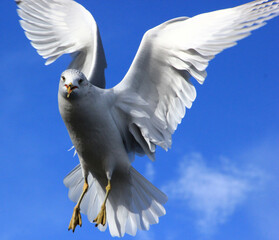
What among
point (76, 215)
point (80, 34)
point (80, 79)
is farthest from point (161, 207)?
point (80, 34)

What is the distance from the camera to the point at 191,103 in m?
7.13

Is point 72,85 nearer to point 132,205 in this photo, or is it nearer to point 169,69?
point 169,69

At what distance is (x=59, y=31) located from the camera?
8328mm

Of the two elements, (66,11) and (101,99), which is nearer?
(101,99)

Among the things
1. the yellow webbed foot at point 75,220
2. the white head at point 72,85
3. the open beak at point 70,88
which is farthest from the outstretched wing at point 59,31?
the yellow webbed foot at point 75,220

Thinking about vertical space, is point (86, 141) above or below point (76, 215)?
above

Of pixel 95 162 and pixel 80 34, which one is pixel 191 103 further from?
pixel 80 34

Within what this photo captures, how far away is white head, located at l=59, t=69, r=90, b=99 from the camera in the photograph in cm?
632

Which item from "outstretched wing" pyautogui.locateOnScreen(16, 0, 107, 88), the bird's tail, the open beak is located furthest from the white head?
the bird's tail

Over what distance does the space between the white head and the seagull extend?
0.04 feet

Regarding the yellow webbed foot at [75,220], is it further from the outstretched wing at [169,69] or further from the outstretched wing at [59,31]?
the outstretched wing at [59,31]

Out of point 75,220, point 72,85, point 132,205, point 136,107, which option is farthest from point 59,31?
point 75,220

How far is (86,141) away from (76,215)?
106 centimetres

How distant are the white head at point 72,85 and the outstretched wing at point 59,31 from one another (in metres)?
1.39
